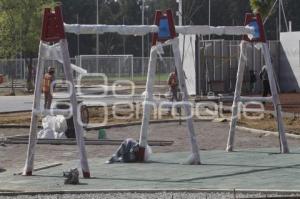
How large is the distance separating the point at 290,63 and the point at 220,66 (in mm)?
5764

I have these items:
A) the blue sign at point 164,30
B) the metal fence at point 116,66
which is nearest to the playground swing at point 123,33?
the blue sign at point 164,30

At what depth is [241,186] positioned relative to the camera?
10891 mm

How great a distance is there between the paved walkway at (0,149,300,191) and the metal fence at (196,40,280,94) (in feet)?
87.2

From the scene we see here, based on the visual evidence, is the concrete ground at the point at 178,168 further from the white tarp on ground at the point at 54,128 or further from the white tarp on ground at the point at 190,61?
the white tarp on ground at the point at 190,61

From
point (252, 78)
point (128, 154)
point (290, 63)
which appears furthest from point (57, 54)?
point (290, 63)

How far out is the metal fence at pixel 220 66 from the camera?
4209cm

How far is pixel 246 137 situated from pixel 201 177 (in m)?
7.91

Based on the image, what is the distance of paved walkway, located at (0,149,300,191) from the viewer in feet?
36.8

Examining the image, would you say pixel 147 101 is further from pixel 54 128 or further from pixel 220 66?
pixel 220 66

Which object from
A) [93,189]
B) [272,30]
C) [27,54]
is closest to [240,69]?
[93,189]

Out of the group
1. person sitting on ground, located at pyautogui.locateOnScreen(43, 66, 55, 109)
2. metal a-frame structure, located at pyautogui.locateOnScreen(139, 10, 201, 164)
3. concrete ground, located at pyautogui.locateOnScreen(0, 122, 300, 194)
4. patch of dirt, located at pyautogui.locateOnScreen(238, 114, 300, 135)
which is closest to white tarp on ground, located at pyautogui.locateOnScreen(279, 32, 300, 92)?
patch of dirt, located at pyautogui.locateOnScreen(238, 114, 300, 135)

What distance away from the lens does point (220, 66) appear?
44.1m

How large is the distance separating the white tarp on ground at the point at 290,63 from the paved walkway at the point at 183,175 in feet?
105

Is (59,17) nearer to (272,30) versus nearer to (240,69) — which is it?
(240,69)
